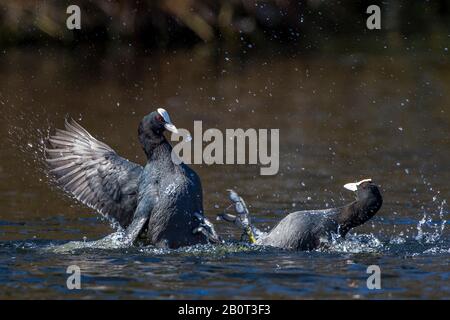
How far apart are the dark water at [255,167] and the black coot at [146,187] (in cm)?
24

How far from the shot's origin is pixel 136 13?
20516 millimetres

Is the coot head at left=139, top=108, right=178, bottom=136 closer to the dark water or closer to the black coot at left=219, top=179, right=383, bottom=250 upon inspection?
the black coot at left=219, top=179, right=383, bottom=250

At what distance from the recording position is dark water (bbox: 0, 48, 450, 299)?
23.5ft

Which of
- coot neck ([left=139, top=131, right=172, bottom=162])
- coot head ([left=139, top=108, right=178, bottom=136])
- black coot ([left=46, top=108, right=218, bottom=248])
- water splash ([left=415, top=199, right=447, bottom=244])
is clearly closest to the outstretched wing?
black coot ([left=46, top=108, right=218, bottom=248])

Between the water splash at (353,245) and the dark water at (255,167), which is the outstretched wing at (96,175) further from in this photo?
the water splash at (353,245)

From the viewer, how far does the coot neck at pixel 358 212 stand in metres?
8.18

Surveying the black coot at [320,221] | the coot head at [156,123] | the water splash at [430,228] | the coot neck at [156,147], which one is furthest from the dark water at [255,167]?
the coot head at [156,123]

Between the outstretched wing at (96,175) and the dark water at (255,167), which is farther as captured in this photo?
the outstretched wing at (96,175)

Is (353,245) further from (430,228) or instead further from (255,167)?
(255,167)

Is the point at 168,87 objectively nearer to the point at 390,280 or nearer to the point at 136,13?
the point at 136,13

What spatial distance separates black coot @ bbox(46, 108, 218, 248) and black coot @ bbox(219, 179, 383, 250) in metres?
0.31

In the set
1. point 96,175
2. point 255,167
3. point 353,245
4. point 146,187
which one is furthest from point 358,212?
point 255,167

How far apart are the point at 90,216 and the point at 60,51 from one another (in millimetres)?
11660

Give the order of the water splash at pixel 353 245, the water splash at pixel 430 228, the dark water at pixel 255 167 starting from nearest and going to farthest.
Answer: the dark water at pixel 255 167, the water splash at pixel 353 245, the water splash at pixel 430 228
